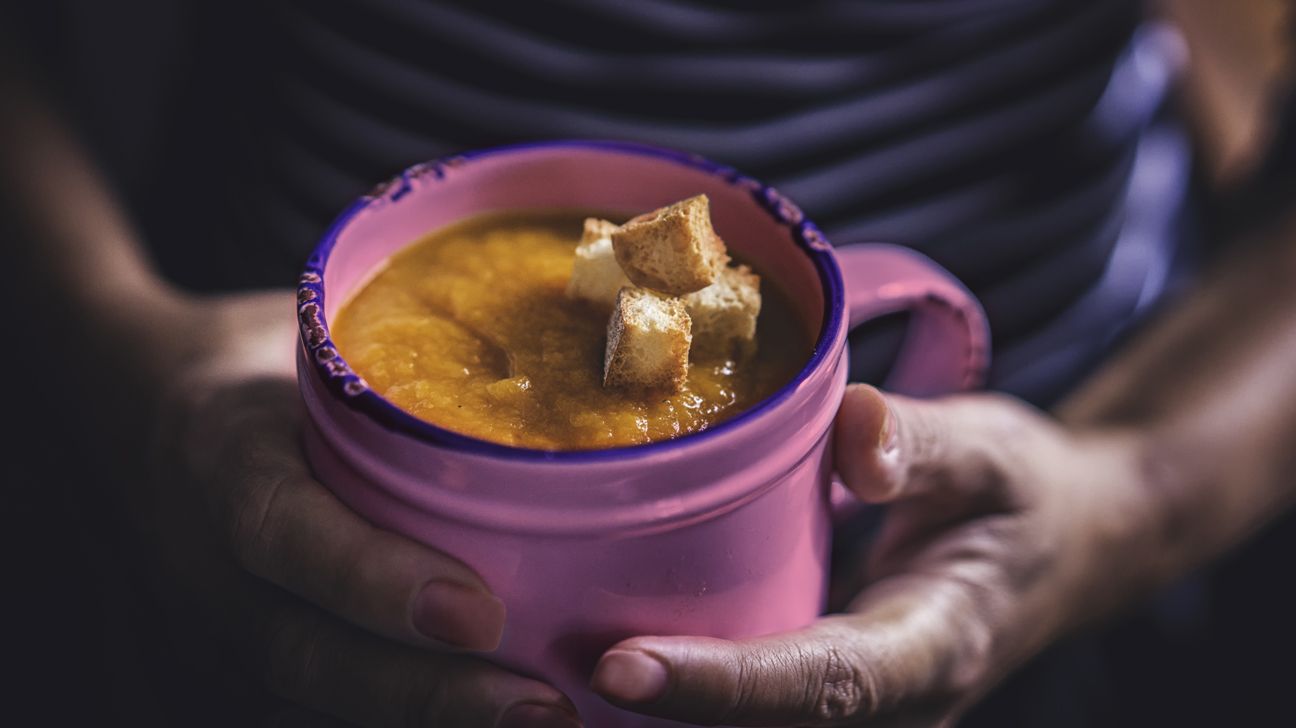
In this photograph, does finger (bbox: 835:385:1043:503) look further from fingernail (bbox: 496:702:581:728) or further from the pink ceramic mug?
fingernail (bbox: 496:702:581:728)

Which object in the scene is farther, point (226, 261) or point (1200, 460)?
point (226, 261)

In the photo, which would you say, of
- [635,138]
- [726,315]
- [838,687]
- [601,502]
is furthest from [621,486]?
[635,138]

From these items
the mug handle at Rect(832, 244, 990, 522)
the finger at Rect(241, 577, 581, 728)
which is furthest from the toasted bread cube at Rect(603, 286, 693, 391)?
the finger at Rect(241, 577, 581, 728)

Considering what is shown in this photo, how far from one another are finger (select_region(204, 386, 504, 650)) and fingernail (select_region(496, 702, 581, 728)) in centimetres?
6

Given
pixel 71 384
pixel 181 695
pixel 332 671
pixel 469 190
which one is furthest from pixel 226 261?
pixel 332 671

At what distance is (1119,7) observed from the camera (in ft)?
5.25

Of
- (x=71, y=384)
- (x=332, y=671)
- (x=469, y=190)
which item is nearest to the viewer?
(x=332, y=671)

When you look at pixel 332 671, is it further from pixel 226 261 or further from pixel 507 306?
pixel 226 261

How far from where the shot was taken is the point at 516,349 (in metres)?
0.91

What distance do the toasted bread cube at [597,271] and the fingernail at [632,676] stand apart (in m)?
0.32

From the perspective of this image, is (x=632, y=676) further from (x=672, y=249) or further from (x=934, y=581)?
(x=934, y=581)

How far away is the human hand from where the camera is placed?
829mm

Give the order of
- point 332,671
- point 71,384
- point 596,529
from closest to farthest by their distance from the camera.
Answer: point 596,529, point 332,671, point 71,384

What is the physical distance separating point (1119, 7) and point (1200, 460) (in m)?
0.71
